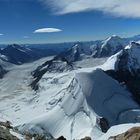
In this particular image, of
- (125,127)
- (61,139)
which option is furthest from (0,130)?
(125,127)

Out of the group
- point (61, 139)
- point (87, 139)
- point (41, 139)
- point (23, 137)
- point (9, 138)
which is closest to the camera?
point (9, 138)

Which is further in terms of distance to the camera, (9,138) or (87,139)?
(87,139)

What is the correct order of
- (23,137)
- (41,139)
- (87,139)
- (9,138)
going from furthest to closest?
(87,139), (41,139), (23,137), (9,138)

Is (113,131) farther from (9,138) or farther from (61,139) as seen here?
(9,138)

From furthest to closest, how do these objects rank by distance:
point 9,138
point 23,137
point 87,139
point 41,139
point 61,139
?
point 87,139 → point 61,139 → point 41,139 → point 23,137 → point 9,138

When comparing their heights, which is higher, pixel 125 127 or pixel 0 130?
pixel 0 130

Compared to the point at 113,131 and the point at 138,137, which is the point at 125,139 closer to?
the point at 138,137

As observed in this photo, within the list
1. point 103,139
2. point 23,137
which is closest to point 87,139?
point 103,139

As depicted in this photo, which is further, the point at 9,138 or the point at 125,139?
the point at 125,139

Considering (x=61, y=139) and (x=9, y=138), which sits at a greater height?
(x=9, y=138)
